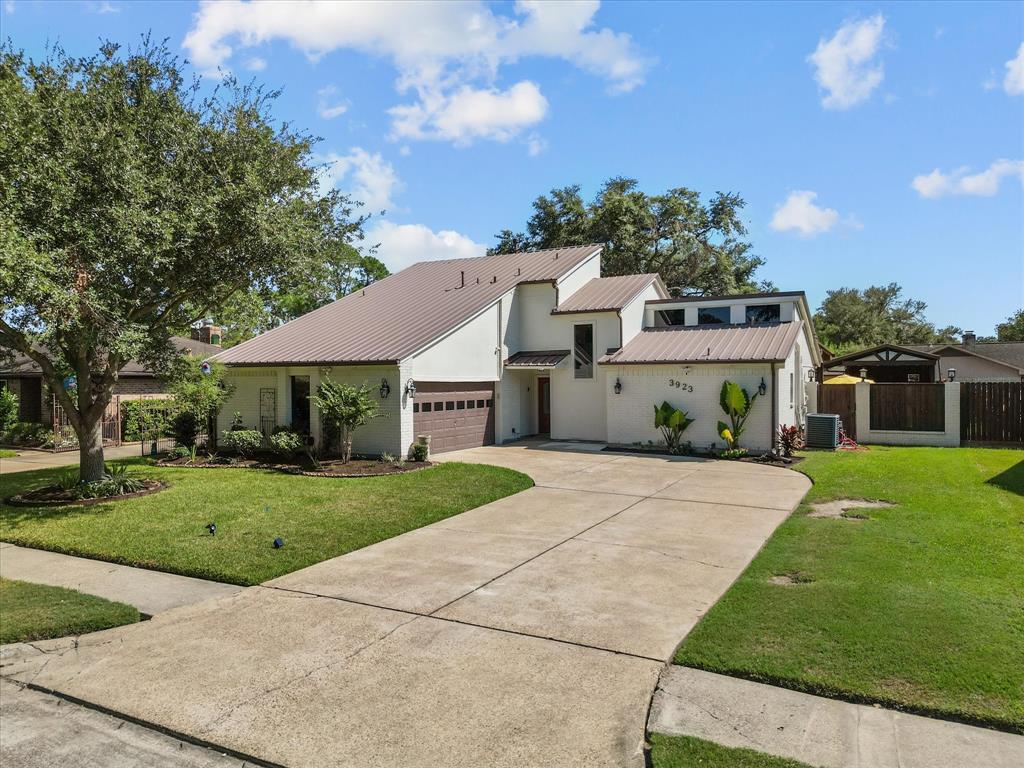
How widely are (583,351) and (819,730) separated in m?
17.5

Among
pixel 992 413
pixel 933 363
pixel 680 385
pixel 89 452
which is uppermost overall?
pixel 933 363

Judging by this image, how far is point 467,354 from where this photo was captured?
19.0 metres

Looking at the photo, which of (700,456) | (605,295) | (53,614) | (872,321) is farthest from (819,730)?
(872,321)

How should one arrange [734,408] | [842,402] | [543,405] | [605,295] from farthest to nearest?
[543,405] < [605,295] < [842,402] < [734,408]

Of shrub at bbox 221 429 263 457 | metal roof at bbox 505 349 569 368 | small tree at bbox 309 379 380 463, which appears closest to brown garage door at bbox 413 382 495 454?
metal roof at bbox 505 349 569 368

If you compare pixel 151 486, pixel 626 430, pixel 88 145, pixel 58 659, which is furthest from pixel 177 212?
pixel 626 430

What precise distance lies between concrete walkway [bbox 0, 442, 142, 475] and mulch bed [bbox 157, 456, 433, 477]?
8.81 ft

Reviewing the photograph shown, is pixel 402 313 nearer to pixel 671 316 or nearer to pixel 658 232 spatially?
pixel 671 316

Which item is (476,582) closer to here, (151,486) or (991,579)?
(991,579)

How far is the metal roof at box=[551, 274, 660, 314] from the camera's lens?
2085 cm

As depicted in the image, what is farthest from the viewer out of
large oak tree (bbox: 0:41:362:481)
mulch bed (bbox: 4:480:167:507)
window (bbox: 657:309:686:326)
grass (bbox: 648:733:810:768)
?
window (bbox: 657:309:686:326)

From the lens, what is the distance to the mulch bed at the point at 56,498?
11.4 m

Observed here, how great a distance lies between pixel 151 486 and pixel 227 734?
10.2 meters

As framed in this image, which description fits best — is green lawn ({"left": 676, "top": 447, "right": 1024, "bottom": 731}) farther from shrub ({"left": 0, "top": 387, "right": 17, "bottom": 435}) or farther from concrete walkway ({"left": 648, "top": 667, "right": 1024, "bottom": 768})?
shrub ({"left": 0, "top": 387, "right": 17, "bottom": 435})
